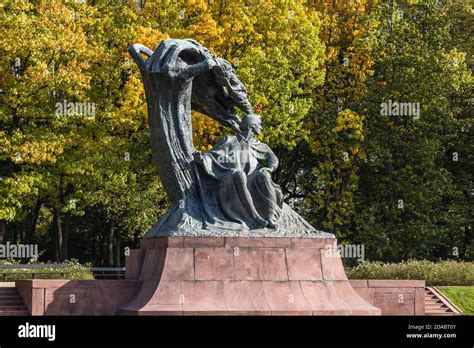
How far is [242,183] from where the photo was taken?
23000mm

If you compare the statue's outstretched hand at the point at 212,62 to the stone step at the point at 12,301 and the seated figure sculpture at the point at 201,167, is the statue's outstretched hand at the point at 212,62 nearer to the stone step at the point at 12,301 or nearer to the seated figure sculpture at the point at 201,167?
the seated figure sculpture at the point at 201,167

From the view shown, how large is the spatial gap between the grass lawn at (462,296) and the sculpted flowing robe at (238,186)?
6.01m

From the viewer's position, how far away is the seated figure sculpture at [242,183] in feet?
75.6

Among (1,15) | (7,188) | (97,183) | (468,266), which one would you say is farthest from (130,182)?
(468,266)

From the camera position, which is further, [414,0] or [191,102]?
[414,0]

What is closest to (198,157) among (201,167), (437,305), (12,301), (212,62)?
(201,167)

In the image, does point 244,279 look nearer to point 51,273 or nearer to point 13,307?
point 13,307

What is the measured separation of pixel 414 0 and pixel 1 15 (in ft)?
54.8

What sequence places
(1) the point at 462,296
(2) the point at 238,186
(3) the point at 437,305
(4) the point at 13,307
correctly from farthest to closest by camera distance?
(1) the point at 462,296 → (3) the point at 437,305 → (2) the point at 238,186 → (4) the point at 13,307

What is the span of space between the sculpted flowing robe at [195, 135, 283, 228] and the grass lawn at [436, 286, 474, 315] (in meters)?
6.01

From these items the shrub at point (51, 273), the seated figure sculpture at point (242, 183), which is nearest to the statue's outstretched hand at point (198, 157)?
the seated figure sculpture at point (242, 183)

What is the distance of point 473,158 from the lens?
4212 cm

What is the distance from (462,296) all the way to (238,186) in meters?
7.70

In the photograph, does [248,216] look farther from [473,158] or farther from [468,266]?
[473,158]
